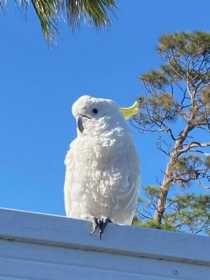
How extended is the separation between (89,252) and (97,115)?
702 millimetres

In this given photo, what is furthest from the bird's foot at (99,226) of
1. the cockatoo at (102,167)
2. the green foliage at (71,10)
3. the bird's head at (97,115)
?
the green foliage at (71,10)

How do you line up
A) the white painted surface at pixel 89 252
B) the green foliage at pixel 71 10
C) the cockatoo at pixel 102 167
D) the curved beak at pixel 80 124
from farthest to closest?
the green foliage at pixel 71 10
the curved beak at pixel 80 124
the cockatoo at pixel 102 167
the white painted surface at pixel 89 252

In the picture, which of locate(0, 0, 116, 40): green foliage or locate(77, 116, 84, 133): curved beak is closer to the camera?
locate(77, 116, 84, 133): curved beak

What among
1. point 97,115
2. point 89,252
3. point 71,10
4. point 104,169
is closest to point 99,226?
point 89,252

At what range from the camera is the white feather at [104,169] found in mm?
2650

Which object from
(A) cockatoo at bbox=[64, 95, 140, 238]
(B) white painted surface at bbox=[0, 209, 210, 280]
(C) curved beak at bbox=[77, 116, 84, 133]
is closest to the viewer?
(B) white painted surface at bbox=[0, 209, 210, 280]

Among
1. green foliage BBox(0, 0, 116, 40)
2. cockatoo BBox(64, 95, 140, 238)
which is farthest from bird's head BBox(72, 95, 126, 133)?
green foliage BBox(0, 0, 116, 40)

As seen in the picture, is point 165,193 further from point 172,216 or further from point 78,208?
point 78,208

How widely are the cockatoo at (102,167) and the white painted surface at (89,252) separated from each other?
28cm

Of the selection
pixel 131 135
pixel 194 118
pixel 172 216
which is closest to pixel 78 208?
pixel 131 135

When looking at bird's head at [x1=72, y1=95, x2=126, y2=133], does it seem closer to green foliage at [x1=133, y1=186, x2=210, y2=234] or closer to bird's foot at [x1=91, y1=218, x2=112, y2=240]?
bird's foot at [x1=91, y1=218, x2=112, y2=240]

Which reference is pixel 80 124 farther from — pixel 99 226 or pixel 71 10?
pixel 71 10

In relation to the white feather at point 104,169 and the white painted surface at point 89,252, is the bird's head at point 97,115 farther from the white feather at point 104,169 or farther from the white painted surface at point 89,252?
the white painted surface at point 89,252

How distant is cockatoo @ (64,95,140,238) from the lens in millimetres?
2650
